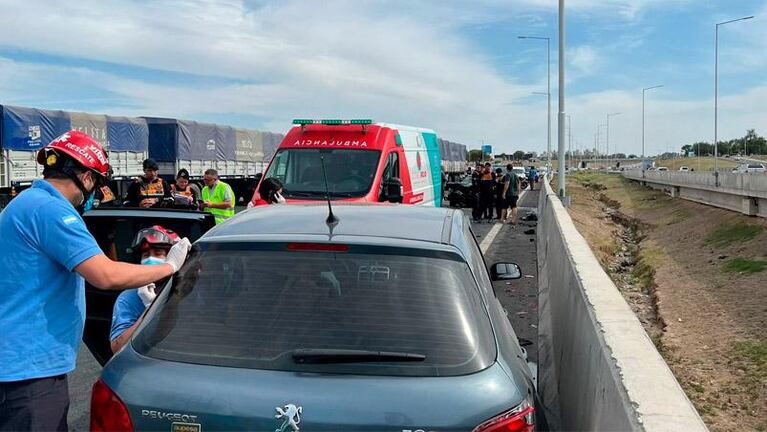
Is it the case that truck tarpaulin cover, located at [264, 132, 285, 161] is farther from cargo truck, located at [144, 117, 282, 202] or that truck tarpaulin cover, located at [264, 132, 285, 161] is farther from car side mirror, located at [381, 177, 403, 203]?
car side mirror, located at [381, 177, 403, 203]

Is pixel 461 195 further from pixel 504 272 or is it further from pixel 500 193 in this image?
pixel 504 272

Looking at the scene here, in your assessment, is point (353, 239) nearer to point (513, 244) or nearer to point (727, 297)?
point (727, 297)

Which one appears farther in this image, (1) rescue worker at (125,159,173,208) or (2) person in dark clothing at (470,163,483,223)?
(2) person in dark clothing at (470,163,483,223)

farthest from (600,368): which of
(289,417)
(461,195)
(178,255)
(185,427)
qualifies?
(461,195)

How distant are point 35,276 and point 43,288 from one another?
0.20 ft

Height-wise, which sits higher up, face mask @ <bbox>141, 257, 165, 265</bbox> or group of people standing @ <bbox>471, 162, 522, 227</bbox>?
face mask @ <bbox>141, 257, 165, 265</bbox>

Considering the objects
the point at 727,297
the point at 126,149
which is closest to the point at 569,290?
the point at 727,297

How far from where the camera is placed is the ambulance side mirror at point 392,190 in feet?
38.9

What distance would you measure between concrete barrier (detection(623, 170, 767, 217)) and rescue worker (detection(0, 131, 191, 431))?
1994 cm

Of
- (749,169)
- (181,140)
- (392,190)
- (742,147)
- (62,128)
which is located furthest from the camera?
(742,147)

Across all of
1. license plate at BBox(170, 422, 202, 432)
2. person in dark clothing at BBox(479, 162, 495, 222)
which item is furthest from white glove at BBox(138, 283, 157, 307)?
person in dark clothing at BBox(479, 162, 495, 222)

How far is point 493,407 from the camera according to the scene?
8.50ft

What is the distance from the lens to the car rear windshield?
276cm

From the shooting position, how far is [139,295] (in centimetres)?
Result: 375
